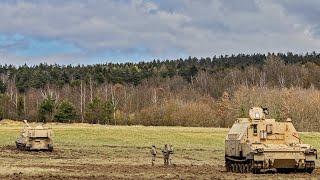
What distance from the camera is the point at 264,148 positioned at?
3344 centimetres

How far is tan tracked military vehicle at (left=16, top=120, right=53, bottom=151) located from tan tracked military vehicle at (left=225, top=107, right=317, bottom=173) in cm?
2537

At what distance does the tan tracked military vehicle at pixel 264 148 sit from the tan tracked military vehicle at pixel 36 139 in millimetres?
25373

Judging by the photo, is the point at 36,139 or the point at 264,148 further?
the point at 36,139

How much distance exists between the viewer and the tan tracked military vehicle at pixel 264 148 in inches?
1302

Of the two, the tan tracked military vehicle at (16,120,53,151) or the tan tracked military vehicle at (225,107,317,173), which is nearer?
the tan tracked military vehicle at (225,107,317,173)

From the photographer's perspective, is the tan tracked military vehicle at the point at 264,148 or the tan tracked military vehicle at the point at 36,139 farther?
the tan tracked military vehicle at the point at 36,139

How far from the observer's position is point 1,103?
542 ft

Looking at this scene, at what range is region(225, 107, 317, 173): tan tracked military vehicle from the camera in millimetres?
33062

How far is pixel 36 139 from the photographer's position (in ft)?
200

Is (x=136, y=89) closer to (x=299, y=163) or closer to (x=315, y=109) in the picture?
(x=315, y=109)

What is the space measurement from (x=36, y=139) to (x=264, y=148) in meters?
31.3

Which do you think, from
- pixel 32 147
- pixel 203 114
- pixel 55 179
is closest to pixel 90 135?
pixel 32 147

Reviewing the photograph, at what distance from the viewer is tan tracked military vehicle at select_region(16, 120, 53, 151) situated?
60.2 meters

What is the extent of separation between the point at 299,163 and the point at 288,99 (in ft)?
292
